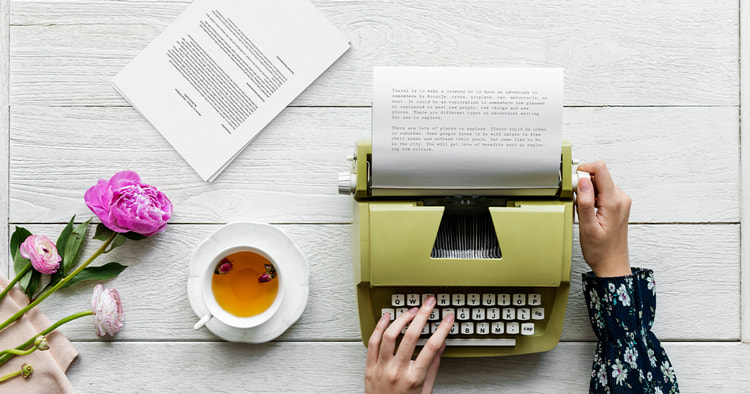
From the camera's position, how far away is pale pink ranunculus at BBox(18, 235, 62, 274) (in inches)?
34.9

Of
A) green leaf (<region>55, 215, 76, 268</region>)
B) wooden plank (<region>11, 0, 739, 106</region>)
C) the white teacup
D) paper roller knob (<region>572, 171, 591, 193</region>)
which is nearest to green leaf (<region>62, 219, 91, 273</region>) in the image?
green leaf (<region>55, 215, 76, 268</region>)

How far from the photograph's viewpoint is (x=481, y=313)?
0.84 metres

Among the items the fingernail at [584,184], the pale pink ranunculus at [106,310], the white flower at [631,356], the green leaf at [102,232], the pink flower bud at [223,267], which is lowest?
the white flower at [631,356]

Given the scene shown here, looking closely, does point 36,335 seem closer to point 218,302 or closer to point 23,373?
point 23,373

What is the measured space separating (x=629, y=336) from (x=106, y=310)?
81cm

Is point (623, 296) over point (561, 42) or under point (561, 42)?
under

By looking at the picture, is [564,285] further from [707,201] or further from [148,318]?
[148,318]

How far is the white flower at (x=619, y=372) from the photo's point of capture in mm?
843

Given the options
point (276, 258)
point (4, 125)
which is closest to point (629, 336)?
point (276, 258)

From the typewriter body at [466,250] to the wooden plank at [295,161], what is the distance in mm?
140

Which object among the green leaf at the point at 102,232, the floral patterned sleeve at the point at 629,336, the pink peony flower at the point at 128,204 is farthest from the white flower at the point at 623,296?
the green leaf at the point at 102,232

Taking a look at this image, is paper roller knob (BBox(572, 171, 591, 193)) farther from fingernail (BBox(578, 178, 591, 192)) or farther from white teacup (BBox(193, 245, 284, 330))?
white teacup (BBox(193, 245, 284, 330))

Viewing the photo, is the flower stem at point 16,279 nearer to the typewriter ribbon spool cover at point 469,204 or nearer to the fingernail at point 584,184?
the typewriter ribbon spool cover at point 469,204

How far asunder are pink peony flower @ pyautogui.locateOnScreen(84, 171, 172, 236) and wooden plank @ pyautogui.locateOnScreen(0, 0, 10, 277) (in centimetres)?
17
